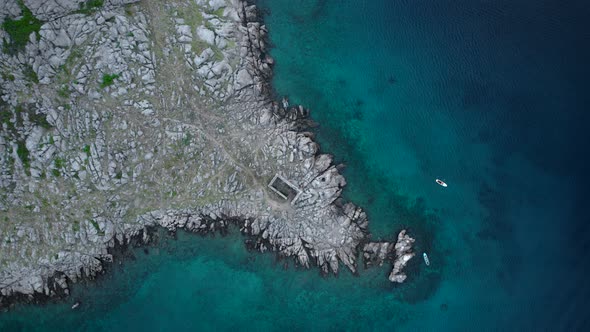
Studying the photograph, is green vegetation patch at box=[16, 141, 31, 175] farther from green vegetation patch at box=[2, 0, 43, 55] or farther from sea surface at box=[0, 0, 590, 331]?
sea surface at box=[0, 0, 590, 331]

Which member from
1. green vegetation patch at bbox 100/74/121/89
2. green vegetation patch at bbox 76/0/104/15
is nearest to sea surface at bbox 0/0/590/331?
green vegetation patch at bbox 100/74/121/89

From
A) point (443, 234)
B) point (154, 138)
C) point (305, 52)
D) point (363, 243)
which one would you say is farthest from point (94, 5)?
point (443, 234)

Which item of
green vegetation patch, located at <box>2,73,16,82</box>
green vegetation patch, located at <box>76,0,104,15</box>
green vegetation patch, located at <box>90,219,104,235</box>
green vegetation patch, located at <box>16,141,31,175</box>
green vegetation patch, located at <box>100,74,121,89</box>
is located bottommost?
green vegetation patch, located at <box>90,219,104,235</box>

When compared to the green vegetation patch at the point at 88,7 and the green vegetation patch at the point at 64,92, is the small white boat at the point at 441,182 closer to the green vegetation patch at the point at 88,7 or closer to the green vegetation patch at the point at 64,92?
the green vegetation patch at the point at 64,92

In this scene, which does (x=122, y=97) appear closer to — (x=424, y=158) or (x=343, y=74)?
(x=343, y=74)

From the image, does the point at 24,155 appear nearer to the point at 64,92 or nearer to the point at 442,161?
the point at 64,92
